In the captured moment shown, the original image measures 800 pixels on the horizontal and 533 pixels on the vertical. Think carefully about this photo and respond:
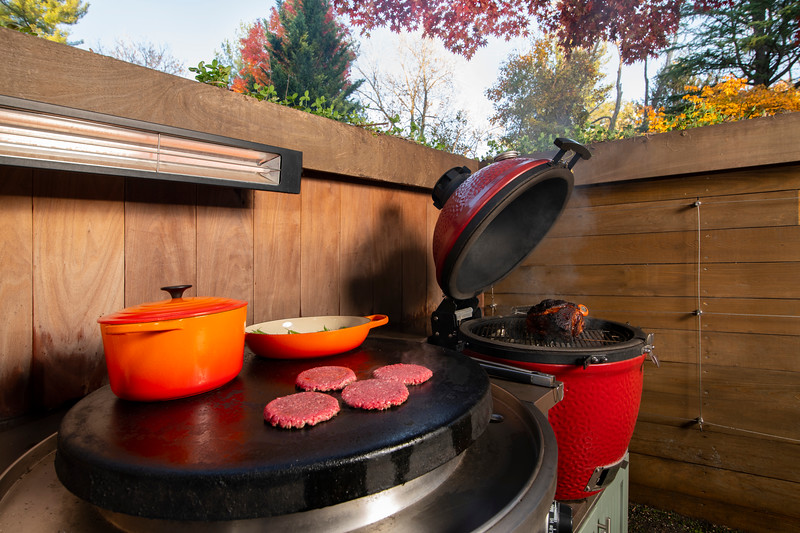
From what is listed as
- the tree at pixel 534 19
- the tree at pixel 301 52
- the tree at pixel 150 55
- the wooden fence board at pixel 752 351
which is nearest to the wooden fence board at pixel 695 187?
the wooden fence board at pixel 752 351

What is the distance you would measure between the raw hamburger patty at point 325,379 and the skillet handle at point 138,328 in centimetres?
26

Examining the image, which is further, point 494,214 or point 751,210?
point 751,210

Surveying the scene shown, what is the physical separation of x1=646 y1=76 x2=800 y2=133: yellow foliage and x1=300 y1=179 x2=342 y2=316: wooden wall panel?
5.73 feet

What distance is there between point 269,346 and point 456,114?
2828 millimetres

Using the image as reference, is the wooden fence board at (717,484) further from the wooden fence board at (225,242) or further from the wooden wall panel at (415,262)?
the wooden fence board at (225,242)

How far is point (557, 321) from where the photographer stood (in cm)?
146

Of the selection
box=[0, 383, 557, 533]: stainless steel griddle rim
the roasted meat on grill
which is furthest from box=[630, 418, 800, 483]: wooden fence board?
box=[0, 383, 557, 533]: stainless steel griddle rim

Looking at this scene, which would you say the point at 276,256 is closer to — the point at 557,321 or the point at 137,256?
the point at 137,256

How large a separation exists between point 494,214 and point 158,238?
3.33 feet

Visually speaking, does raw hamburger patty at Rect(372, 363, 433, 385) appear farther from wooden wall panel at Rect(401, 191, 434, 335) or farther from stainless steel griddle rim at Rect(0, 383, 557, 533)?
wooden wall panel at Rect(401, 191, 434, 335)

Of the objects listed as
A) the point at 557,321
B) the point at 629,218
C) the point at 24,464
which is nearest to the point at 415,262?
the point at 557,321

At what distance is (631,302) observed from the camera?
1980 millimetres

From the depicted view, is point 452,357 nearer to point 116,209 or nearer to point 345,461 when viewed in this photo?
point 345,461

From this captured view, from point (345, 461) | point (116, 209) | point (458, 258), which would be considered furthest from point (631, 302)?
point (116, 209)
